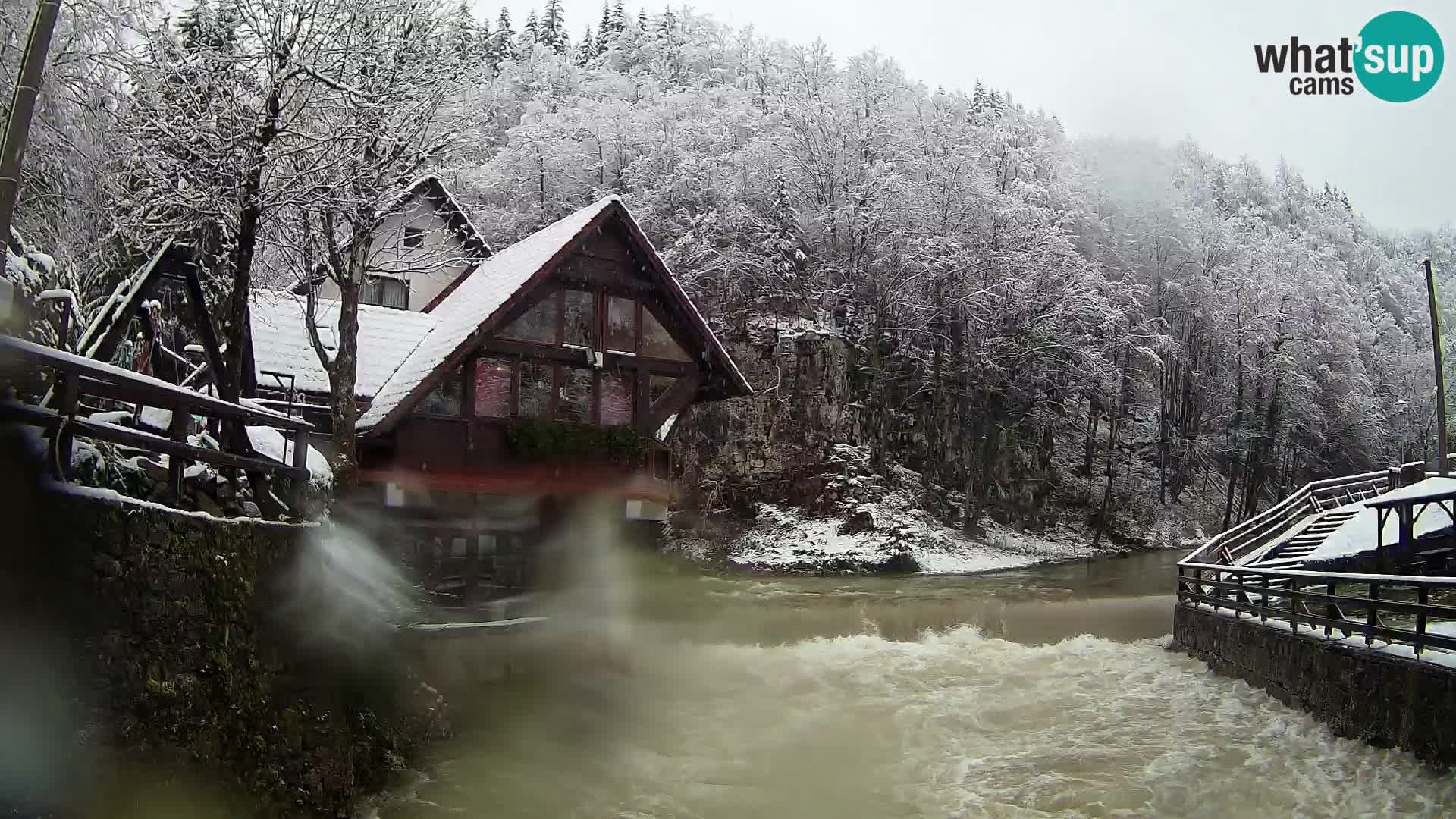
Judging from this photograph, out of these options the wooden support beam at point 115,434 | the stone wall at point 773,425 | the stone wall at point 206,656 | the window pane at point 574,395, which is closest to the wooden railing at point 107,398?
the wooden support beam at point 115,434

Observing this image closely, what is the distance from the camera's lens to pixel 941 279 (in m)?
41.2

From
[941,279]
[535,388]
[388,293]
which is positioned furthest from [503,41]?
[535,388]

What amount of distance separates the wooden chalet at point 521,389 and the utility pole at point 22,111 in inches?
343

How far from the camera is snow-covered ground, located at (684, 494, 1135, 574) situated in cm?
3503

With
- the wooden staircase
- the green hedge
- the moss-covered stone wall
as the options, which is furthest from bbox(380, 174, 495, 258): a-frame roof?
the wooden staircase

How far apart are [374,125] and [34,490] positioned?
1029cm

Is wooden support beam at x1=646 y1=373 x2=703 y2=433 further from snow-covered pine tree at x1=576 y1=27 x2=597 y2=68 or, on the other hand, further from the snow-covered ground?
snow-covered pine tree at x1=576 y1=27 x2=597 y2=68

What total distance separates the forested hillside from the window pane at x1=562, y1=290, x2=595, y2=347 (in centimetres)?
345

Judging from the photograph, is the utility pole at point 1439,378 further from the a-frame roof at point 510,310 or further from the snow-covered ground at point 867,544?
the a-frame roof at point 510,310

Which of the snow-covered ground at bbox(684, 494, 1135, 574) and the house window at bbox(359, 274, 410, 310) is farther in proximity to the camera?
the snow-covered ground at bbox(684, 494, 1135, 574)

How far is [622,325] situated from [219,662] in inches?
499

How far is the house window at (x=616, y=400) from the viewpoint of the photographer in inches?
776

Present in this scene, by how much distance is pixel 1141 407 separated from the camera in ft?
171

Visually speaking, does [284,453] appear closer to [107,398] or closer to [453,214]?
[107,398]
